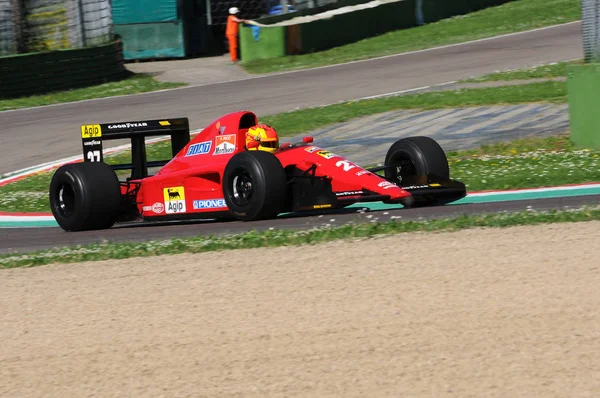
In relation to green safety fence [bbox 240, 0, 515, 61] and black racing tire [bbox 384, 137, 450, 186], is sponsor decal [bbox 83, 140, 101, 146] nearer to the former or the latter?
black racing tire [bbox 384, 137, 450, 186]

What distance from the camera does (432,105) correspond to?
17344 mm

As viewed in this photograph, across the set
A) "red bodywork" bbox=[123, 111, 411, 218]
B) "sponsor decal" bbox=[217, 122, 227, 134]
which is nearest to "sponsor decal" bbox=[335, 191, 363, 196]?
"red bodywork" bbox=[123, 111, 411, 218]

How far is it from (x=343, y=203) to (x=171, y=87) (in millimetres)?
15509

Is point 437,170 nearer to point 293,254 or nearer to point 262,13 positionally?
point 293,254

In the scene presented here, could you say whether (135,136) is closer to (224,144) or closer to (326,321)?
(224,144)

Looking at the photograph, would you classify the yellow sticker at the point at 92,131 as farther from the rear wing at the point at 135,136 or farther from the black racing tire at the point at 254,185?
the black racing tire at the point at 254,185

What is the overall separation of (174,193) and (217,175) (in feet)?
2.04

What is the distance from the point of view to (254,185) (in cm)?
931

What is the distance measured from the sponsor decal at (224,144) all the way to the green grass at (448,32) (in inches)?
602

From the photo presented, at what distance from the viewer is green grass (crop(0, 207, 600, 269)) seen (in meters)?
8.54

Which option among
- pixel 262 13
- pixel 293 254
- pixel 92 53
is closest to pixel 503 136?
pixel 293 254

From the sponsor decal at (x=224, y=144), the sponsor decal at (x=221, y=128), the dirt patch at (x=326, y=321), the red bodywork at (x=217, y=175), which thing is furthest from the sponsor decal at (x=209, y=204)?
the dirt patch at (x=326, y=321)

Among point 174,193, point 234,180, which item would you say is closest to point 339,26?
point 174,193

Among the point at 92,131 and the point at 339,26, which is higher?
the point at 339,26
